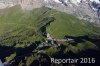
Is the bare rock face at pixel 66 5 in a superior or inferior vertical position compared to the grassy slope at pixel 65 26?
inferior

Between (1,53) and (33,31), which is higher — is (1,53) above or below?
above

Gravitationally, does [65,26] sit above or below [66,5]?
above

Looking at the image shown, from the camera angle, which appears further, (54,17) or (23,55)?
(54,17)

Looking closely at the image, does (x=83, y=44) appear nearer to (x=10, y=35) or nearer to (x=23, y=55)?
(x=23, y=55)

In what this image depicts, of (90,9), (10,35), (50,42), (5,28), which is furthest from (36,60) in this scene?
(90,9)

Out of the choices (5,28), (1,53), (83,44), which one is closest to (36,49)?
(1,53)

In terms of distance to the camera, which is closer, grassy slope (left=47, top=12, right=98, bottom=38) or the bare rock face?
grassy slope (left=47, top=12, right=98, bottom=38)

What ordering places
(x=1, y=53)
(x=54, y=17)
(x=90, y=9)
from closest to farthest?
1. (x=1, y=53)
2. (x=54, y=17)
3. (x=90, y=9)

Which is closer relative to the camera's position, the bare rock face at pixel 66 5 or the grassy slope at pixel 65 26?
the grassy slope at pixel 65 26

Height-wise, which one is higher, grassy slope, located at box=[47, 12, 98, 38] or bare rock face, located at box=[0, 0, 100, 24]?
grassy slope, located at box=[47, 12, 98, 38]

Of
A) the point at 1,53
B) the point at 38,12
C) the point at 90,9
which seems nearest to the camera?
the point at 1,53

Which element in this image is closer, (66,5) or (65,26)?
(65,26)
